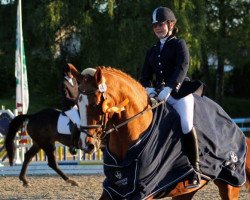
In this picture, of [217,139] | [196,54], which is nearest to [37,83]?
[196,54]

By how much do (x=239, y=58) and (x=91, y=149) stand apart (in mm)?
19449

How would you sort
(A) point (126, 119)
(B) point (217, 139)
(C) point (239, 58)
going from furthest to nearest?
(C) point (239, 58) < (B) point (217, 139) < (A) point (126, 119)

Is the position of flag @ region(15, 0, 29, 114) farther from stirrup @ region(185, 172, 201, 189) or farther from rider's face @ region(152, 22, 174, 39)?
stirrup @ region(185, 172, 201, 189)

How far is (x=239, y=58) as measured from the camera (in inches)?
899

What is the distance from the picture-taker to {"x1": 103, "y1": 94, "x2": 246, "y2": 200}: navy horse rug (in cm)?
452

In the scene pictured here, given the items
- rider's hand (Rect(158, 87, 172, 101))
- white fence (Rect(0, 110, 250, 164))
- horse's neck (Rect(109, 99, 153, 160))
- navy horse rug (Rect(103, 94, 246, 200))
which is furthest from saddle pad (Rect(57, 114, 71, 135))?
horse's neck (Rect(109, 99, 153, 160))

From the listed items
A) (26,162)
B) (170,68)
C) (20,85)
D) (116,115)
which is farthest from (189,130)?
(20,85)

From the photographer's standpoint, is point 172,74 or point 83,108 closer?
point 83,108

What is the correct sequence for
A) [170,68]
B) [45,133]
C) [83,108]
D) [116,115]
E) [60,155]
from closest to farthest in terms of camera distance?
[83,108] → [116,115] → [170,68] → [45,133] → [60,155]

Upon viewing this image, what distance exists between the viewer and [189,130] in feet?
16.1

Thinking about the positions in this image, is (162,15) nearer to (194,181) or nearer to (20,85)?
(194,181)

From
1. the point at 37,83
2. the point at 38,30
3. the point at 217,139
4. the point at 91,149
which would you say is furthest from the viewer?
the point at 37,83

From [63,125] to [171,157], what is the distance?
5.41 metres

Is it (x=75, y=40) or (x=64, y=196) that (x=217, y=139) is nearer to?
(x=64, y=196)
